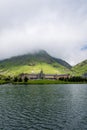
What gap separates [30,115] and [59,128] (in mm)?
17871

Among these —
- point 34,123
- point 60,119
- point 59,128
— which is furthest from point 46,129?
point 60,119

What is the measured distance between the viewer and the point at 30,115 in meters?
69.3

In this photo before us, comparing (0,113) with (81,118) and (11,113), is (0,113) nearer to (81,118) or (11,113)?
(11,113)

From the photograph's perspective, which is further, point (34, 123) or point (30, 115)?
point (30, 115)

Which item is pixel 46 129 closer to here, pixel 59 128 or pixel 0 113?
pixel 59 128

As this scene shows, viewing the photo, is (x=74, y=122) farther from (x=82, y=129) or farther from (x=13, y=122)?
(x=13, y=122)

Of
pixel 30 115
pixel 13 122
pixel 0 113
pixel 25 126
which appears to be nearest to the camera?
pixel 25 126

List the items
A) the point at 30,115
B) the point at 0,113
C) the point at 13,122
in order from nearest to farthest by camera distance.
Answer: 1. the point at 13,122
2. the point at 30,115
3. the point at 0,113

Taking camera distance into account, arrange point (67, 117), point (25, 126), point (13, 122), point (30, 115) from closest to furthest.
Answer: point (25, 126) → point (13, 122) → point (67, 117) → point (30, 115)

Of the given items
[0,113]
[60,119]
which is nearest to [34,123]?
[60,119]

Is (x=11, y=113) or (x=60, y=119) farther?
(x=11, y=113)

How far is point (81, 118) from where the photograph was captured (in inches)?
2493

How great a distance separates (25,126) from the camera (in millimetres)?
55969

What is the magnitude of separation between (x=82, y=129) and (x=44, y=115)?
62.2ft
